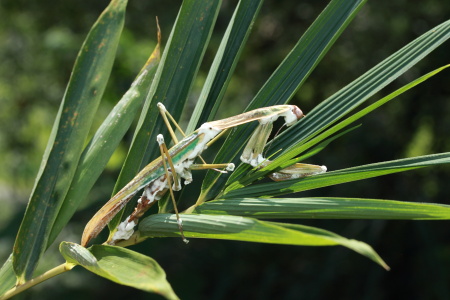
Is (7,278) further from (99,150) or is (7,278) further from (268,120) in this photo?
(268,120)

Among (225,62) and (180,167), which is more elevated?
(225,62)

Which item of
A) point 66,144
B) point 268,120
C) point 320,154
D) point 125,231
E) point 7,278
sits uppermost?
point 320,154

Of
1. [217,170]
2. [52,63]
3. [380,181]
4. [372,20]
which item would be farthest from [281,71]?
[52,63]

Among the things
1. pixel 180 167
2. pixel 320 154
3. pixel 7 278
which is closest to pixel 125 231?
pixel 180 167

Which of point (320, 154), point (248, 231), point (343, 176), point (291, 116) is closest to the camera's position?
point (248, 231)

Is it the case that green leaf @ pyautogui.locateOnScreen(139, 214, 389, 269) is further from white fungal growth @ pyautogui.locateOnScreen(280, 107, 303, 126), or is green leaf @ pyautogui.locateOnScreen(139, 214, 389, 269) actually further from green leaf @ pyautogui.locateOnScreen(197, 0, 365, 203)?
white fungal growth @ pyautogui.locateOnScreen(280, 107, 303, 126)

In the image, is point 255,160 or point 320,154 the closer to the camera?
point 255,160

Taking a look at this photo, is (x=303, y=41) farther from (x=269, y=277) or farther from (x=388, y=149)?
(x=388, y=149)
